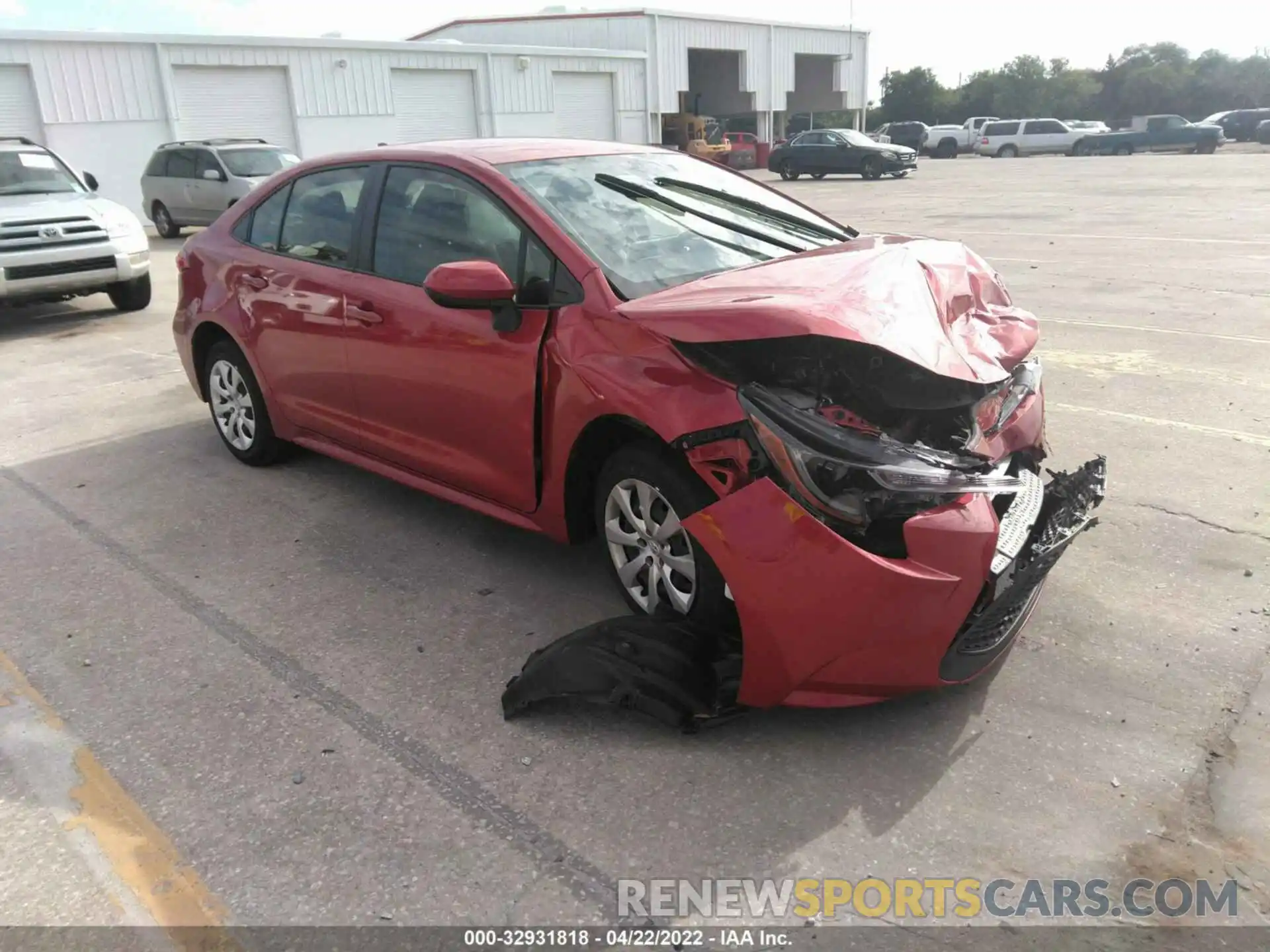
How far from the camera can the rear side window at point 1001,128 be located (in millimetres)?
43375

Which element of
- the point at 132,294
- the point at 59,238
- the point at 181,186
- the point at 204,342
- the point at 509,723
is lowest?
the point at 509,723

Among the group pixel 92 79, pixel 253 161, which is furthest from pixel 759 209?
pixel 92 79

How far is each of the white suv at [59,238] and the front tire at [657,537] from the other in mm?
8687

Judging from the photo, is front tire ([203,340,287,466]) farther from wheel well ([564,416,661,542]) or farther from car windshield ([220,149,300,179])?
car windshield ([220,149,300,179])

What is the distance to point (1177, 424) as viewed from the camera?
5.73 metres

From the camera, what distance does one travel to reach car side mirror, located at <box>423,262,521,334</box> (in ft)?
11.6

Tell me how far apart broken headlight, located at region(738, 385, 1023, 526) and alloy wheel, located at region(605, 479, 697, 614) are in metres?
0.52

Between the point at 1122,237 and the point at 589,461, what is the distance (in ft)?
42.2

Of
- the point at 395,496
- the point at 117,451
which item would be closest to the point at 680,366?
the point at 395,496

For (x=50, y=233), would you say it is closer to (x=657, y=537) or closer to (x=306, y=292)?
(x=306, y=292)

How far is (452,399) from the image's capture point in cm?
400

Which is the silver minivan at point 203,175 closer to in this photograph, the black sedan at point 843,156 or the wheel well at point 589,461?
the wheel well at point 589,461

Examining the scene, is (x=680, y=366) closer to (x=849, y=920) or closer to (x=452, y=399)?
(x=452, y=399)

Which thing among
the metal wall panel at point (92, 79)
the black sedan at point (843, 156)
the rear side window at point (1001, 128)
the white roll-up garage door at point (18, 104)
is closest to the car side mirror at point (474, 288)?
the white roll-up garage door at point (18, 104)
